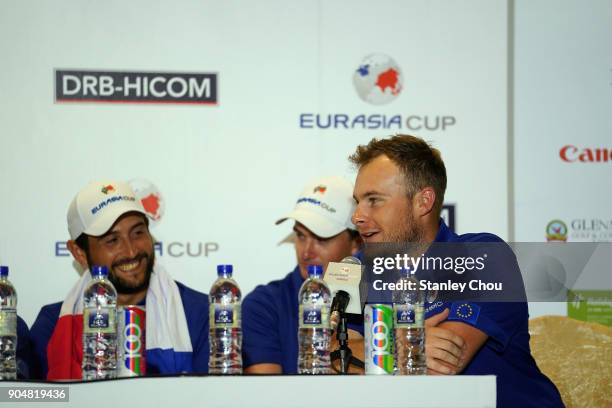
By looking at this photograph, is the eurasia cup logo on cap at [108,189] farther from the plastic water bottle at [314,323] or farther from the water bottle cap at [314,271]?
the water bottle cap at [314,271]

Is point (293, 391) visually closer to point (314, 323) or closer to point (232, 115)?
point (314, 323)

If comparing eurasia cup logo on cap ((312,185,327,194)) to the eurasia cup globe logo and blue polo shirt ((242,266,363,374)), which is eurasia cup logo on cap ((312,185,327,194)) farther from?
the eurasia cup globe logo

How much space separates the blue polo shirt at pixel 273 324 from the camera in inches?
150

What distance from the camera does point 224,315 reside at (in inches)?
118

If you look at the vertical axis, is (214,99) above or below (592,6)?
below

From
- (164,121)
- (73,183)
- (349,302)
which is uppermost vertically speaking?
(164,121)

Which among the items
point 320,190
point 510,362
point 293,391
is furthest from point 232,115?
point 293,391

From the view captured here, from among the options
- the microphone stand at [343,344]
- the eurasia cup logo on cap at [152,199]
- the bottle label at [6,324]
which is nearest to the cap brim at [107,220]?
the eurasia cup logo on cap at [152,199]

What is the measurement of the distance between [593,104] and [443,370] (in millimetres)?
2202

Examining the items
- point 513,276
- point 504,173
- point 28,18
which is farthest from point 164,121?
point 513,276

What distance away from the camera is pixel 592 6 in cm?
439

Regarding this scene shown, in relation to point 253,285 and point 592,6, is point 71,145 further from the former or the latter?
point 592,6

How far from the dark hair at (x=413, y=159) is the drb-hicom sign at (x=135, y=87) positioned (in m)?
1.12

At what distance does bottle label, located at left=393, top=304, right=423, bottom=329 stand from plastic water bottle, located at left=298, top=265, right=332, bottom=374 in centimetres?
21
